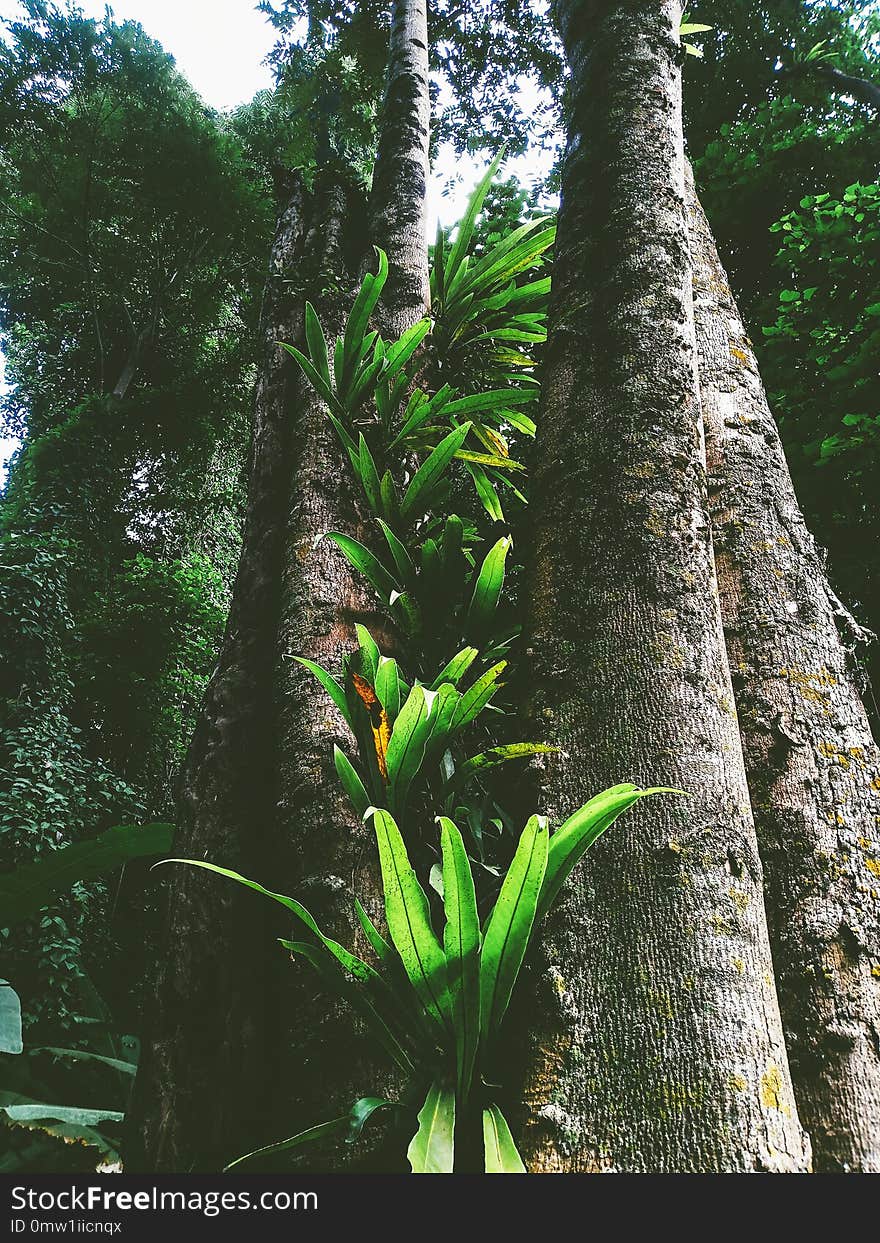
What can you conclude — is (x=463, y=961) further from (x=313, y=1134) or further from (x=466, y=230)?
(x=466, y=230)

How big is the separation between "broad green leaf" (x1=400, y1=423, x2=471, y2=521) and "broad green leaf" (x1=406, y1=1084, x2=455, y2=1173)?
112 cm

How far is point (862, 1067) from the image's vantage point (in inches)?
30.5

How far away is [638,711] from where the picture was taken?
859 millimetres

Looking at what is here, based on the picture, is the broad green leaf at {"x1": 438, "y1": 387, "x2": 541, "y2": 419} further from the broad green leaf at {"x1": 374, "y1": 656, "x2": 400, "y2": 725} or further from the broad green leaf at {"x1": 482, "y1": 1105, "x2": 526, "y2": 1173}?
the broad green leaf at {"x1": 482, "y1": 1105, "x2": 526, "y2": 1173}

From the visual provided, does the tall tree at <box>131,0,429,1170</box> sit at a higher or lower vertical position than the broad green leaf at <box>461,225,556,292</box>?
lower

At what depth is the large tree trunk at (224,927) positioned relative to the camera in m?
0.99

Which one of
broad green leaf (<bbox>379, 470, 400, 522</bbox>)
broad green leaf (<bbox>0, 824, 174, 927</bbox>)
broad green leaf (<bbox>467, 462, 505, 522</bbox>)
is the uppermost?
broad green leaf (<bbox>467, 462, 505, 522</bbox>)

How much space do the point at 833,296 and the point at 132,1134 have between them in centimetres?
423

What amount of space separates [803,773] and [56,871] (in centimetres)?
126

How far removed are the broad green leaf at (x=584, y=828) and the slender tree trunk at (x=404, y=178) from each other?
1.55 meters

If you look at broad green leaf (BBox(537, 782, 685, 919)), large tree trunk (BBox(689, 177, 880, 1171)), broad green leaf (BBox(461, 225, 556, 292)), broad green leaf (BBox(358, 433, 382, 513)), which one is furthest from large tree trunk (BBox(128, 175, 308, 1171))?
broad green leaf (BBox(461, 225, 556, 292))

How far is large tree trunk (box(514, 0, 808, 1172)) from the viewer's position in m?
0.63

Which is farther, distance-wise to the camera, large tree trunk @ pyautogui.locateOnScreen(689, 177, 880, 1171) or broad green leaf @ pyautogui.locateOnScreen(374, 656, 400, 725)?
broad green leaf @ pyautogui.locateOnScreen(374, 656, 400, 725)

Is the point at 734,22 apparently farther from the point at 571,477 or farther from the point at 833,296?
the point at 571,477
